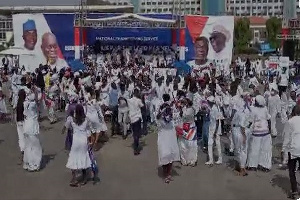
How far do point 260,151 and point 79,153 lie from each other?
350 cm

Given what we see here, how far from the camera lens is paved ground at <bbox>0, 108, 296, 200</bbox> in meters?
8.95

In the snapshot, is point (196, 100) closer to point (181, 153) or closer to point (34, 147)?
point (181, 153)

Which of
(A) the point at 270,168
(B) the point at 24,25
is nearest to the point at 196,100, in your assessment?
(A) the point at 270,168

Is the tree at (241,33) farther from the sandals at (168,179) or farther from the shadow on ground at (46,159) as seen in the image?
the sandals at (168,179)

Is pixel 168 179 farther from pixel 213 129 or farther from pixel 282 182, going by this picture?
pixel 282 182

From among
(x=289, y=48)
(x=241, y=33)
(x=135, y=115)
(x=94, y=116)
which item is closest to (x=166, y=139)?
(x=135, y=115)

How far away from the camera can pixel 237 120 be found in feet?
33.8

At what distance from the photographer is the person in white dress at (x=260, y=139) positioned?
10.1m

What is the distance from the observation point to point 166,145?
31.9 ft

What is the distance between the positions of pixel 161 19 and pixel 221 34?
148 inches

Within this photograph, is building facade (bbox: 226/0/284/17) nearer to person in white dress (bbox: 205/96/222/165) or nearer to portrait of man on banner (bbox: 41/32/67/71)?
portrait of man on banner (bbox: 41/32/67/71)

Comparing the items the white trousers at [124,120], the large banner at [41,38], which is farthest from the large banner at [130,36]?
the white trousers at [124,120]

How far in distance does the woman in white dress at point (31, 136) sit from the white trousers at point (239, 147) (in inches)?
148

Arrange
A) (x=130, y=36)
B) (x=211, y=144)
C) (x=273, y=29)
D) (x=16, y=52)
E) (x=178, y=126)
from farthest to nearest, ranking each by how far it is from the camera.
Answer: (x=273, y=29) → (x=130, y=36) → (x=16, y=52) → (x=178, y=126) → (x=211, y=144)
